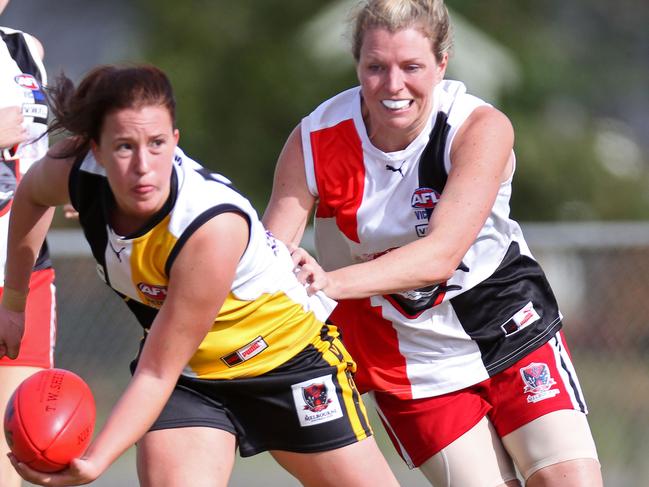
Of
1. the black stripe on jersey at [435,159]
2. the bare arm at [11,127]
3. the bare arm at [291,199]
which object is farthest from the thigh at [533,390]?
the bare arm at [11,127]

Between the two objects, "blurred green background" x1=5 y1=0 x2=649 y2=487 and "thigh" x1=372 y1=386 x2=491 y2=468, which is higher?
"thigh" x1=372 y1=386 x2=491 y2=468

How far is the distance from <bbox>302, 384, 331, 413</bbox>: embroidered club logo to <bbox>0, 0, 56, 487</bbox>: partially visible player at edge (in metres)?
1.31

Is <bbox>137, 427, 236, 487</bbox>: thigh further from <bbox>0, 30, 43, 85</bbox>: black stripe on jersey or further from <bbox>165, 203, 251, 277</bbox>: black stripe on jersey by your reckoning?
<bbox>0, 30, 43, 85</bbox>: black stripe on jersey

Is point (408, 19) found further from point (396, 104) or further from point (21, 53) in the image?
point (21, 53)

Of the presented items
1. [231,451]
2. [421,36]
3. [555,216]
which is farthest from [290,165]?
[555,216]

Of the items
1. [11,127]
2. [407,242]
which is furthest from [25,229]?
[407,242]

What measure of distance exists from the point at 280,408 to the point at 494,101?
10129mm

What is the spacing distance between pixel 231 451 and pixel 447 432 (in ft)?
2.84

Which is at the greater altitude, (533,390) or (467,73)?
(533,390)

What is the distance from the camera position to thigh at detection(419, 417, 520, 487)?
A: 14.1ft

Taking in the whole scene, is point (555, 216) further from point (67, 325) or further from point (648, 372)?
point (67, 325)

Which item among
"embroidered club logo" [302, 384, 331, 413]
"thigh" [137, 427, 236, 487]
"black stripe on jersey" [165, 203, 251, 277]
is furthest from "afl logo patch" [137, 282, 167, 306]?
"embroidered club logo" [302, 384, 331, 413]

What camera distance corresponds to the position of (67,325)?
733 cm

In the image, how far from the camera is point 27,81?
4.77m
